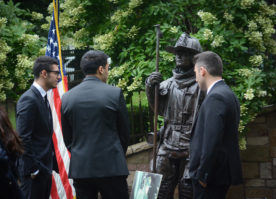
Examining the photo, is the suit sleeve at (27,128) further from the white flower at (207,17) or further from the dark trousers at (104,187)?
the white flower at (207,17)

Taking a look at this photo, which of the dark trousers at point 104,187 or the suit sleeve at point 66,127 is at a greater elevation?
the suit sleeve at point 66,127

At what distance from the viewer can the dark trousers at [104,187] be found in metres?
3.98

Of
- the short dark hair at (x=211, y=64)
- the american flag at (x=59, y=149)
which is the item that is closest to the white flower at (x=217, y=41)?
the american flag at (x=59, y=149)

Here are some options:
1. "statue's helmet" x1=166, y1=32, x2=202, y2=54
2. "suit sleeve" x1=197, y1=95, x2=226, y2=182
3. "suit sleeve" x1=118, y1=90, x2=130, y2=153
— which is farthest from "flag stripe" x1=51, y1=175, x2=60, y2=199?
"suit sleeve" x1=197, y1=95, x2=226, y2=182

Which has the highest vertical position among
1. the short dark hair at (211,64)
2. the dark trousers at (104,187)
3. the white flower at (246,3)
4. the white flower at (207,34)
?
the white flower at (246,3)

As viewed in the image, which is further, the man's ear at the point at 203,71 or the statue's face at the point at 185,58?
the statue's face at the point at 185,58

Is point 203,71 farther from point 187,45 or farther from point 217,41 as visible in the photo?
point 217,41

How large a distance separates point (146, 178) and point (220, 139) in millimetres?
1388

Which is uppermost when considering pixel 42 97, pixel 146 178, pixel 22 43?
pixel 22 43

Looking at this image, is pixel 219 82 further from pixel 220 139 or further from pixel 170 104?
pixel 170 104

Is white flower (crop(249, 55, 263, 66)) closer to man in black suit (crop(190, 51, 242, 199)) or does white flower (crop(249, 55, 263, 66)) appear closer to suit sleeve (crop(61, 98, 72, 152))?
man in black suit (crop(190, 51, 242, 199))

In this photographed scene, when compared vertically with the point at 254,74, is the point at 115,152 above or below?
below

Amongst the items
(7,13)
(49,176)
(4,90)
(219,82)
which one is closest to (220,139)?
(219,82)

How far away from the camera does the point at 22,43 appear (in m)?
7.11
